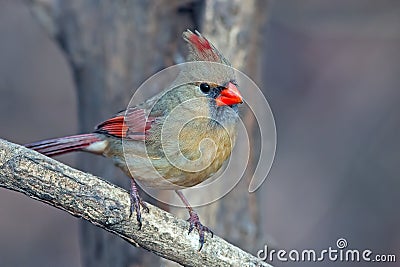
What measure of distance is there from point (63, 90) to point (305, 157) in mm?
2341

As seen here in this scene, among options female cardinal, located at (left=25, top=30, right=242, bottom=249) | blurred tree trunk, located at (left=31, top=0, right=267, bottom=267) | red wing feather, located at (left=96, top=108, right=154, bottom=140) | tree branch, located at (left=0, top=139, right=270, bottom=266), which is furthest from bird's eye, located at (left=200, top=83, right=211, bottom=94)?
Result: blurred tree trunk, located at (left=31, top=0, right=267, bottom=267)

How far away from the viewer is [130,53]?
489cm

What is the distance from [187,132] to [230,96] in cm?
23

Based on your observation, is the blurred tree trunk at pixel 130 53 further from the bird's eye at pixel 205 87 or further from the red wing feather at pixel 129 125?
the bird's eye at pixel 205 87

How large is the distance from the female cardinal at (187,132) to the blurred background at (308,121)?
125 inches

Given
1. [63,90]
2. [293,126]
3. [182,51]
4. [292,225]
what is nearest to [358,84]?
[293,126]

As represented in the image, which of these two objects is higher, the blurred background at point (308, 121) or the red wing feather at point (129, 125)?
the blurred background at point (308, 121)

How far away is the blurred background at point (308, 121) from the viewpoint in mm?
7492

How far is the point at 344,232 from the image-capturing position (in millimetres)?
7406

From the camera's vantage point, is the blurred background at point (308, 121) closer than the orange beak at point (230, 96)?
No

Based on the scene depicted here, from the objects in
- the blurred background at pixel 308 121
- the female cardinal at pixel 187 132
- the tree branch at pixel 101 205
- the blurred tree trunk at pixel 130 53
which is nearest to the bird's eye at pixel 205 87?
the female cardinal at pixel 187 132

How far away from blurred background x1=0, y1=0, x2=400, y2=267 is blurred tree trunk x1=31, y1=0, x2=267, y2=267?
220 cm

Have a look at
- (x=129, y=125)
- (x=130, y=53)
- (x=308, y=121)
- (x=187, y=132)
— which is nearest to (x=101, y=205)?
(x=187, y=132)

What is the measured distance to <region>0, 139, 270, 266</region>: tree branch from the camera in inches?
125
